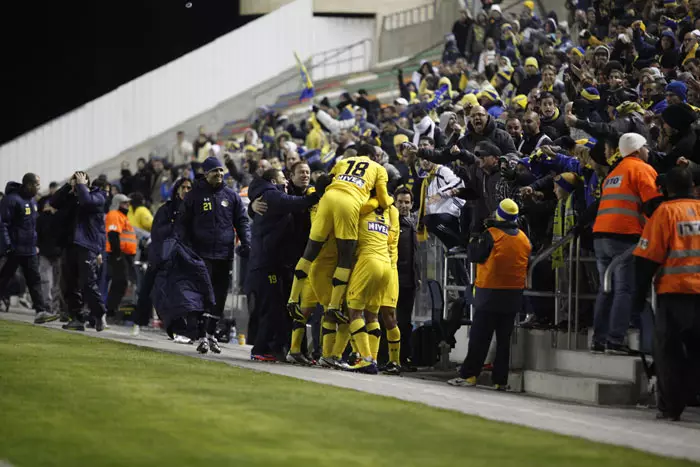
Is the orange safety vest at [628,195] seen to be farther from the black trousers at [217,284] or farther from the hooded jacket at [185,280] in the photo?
the black trousers at [217,284]

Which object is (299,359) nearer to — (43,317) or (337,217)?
(337,217)

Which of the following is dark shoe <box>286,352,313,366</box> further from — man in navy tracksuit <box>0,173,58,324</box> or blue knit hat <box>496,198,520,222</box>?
man in navy tracksuit <box>0,173,58,324</box>

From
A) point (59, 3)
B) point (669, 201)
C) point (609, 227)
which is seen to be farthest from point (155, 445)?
point (59, 3)

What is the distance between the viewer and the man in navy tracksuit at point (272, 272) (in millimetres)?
13773

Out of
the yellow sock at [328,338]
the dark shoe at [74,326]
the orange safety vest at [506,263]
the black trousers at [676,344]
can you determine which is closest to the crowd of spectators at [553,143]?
the black trousers at [676,344]

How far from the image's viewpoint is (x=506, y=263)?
1189 cm

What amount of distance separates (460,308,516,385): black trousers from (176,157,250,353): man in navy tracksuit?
3739 millimetres

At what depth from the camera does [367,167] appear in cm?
1268

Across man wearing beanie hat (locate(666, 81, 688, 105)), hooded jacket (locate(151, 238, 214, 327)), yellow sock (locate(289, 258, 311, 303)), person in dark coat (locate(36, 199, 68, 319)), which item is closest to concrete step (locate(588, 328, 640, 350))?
yellow sock (locate(289, 258, 311, 303))

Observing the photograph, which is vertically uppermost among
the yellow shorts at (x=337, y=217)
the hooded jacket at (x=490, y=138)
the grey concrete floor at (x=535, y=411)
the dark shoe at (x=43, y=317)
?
the hooded jacket at (x=490, y=138)

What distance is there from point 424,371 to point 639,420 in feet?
14.8

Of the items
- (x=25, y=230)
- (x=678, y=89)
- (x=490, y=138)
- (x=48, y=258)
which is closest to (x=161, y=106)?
(x=48, y=258)

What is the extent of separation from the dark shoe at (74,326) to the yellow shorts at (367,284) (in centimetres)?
626

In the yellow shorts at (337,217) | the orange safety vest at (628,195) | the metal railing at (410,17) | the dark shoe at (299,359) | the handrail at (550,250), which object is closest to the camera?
the orange safety vest at (628,195)
